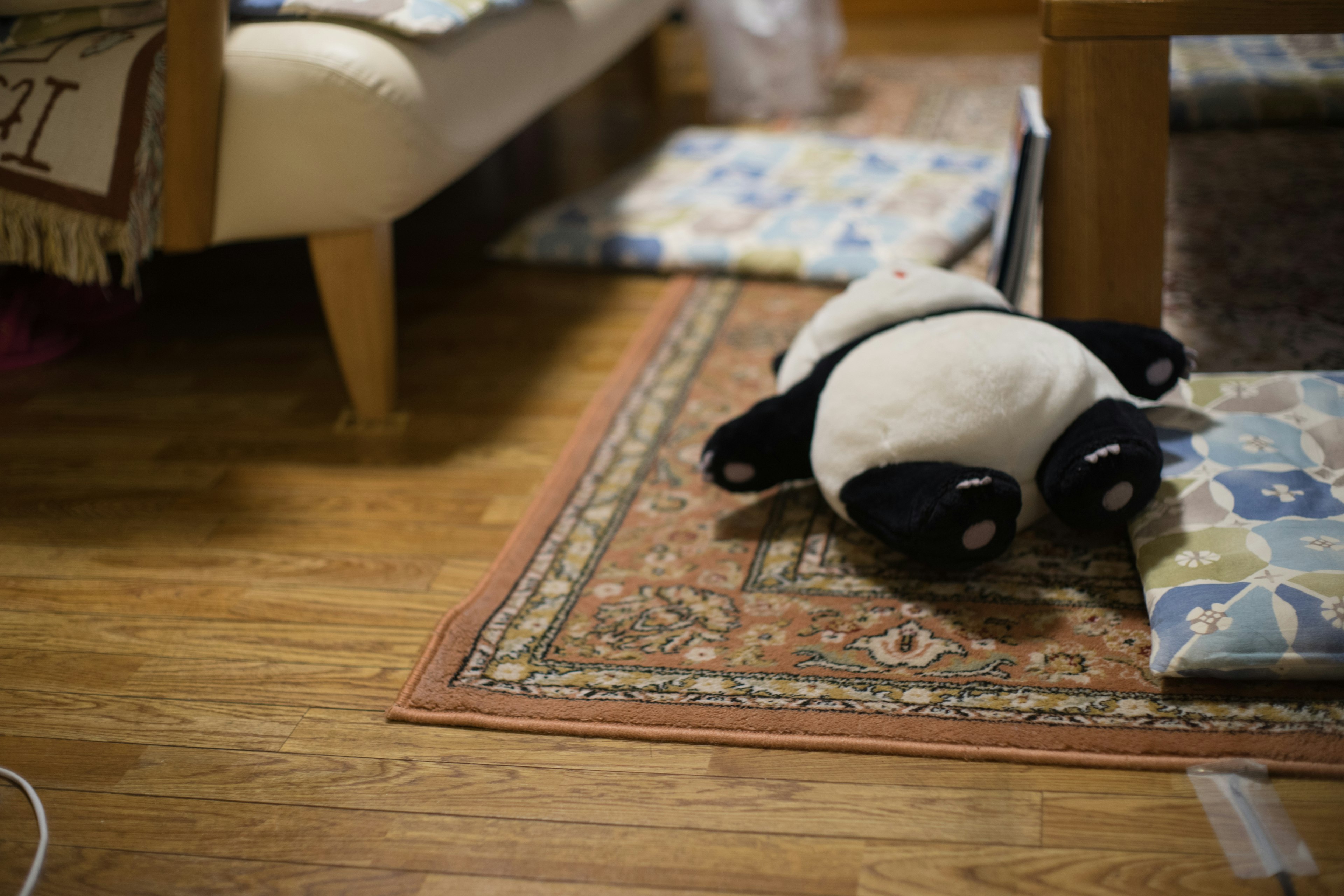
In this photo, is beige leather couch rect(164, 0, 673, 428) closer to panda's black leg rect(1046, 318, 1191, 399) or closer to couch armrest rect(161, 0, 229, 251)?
couch armrest rect(161, 0, 229, 251)

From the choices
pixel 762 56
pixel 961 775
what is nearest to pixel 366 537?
pixel 961 775

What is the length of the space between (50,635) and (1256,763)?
1023mm

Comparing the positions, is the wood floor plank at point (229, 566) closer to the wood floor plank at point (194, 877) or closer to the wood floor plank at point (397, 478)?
the wood floor plank at point (397, 478)

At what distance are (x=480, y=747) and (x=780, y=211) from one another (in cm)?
123

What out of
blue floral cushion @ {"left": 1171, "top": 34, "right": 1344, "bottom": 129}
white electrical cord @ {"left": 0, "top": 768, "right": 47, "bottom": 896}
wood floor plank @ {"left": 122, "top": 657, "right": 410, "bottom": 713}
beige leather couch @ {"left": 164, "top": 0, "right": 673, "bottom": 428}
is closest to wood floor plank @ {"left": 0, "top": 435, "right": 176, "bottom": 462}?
beige leather couch @ {"left": 164, "top": 0, "right": 673, "bottom": 428}

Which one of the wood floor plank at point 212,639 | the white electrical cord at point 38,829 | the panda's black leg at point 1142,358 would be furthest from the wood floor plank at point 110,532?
the panda's black leg at point 1142,358

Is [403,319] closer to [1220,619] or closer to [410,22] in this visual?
[410,22]

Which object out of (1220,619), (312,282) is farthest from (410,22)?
(1220,619)

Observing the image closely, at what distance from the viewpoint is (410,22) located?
1.24 meters

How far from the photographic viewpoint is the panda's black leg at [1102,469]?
A: 904mm

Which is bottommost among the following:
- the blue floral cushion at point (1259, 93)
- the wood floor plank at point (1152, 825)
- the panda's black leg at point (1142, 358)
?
the wood floor plank at point (1152, 825)

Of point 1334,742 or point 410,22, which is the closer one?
point 1334,742

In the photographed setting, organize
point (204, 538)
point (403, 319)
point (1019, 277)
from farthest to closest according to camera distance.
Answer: point (403, 319) → point (1019, 277) → point (204, 538)

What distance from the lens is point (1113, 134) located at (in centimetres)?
114
